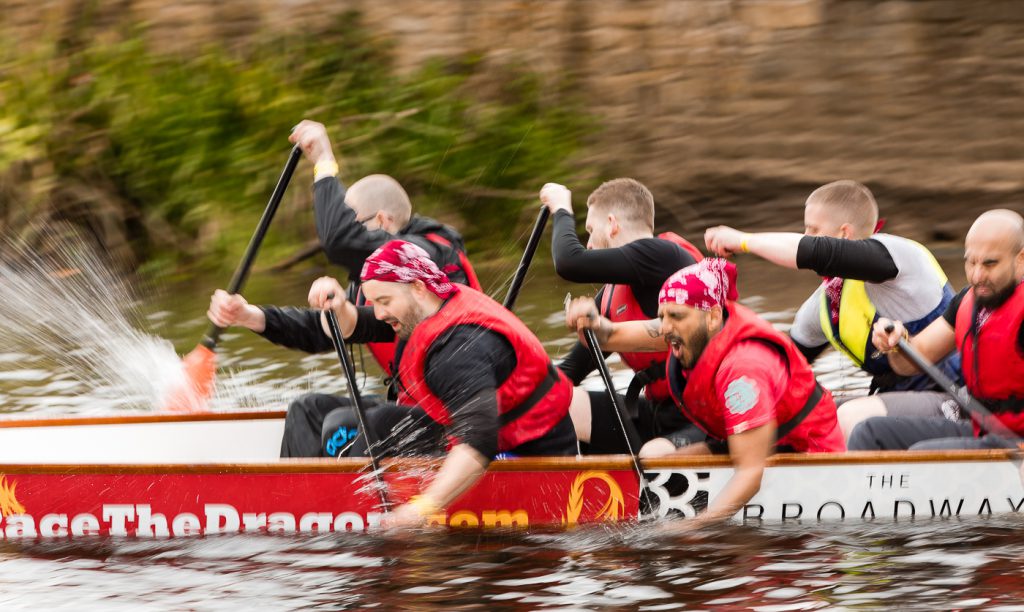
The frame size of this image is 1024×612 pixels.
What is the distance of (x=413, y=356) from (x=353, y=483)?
2.09ft

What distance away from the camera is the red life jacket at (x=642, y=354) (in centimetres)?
567

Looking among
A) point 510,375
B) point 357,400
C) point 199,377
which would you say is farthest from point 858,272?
point 199,377

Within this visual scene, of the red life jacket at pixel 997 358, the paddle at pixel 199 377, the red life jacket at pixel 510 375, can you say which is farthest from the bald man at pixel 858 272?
the paddle at pixel 199 377

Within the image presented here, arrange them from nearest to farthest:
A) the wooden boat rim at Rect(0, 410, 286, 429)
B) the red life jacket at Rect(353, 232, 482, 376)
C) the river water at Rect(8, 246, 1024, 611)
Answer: the river water at Rect(8, 246, 1024, 611)
the red life jacket at Rect(353, 232, 482, 376)
the wooden boat rim at Rect(0, 410, 286, 429)

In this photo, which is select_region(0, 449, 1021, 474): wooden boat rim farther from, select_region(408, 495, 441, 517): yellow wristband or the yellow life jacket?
the yellow life jacket

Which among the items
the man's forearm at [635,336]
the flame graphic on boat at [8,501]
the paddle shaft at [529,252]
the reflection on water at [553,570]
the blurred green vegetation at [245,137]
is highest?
the blurred green vegetation at [245,137]

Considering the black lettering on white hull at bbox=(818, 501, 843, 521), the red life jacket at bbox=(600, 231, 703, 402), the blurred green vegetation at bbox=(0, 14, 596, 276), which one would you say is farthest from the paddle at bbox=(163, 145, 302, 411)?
the blurred green vegetation at bbox=(0, 14, 596, 276)

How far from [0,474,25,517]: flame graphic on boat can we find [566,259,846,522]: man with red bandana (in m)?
2.56

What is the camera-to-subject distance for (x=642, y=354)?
5.70 meters

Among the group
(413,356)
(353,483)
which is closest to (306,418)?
(353,483)

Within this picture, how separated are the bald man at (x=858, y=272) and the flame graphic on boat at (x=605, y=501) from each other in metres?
0.95

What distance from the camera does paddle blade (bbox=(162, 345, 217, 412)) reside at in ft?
22.7

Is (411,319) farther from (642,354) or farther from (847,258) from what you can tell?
(847,258)

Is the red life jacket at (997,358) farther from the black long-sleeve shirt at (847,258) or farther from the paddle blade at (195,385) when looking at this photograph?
the paddle blade at (195,385)
